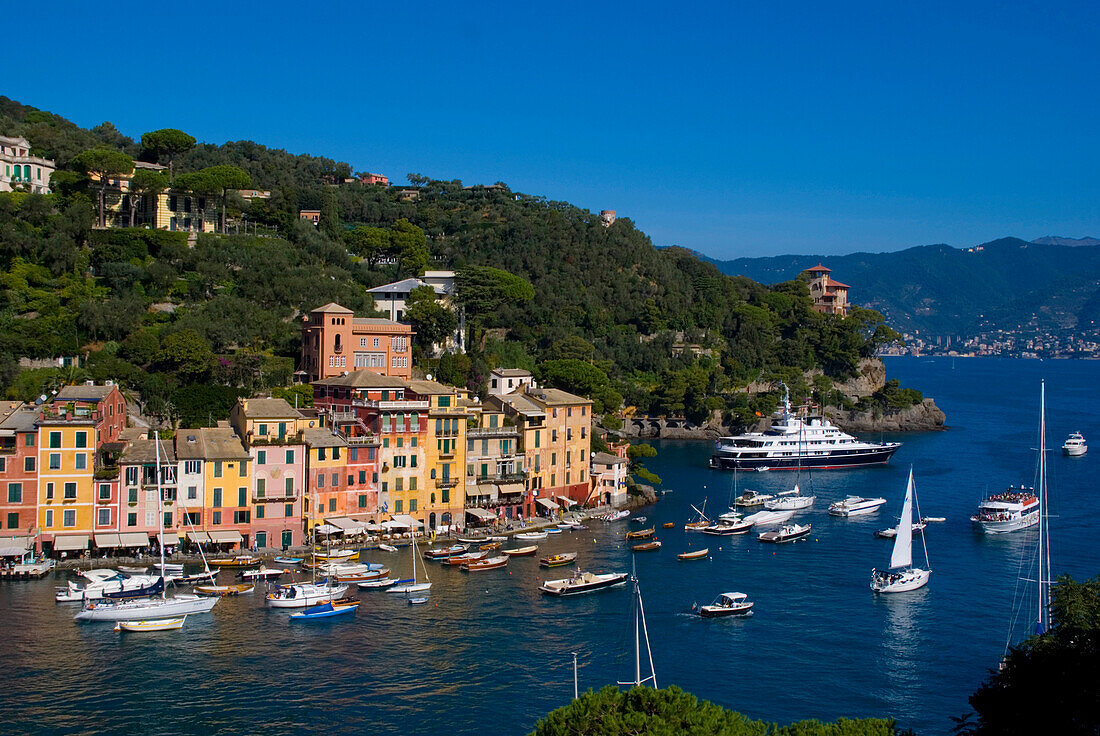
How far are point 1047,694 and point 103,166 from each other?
7434 cm

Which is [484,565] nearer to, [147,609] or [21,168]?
[147,609]

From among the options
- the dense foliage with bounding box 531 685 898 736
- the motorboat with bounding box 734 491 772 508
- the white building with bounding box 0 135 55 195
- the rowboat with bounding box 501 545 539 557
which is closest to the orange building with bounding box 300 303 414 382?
the rowboat with bounding box 501 545 539 557

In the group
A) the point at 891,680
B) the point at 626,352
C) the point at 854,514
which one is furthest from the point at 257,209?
the point at 891,680

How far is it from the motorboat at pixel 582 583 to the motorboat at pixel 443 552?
528cm

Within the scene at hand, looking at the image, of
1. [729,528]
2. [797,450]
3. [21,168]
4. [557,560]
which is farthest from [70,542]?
[797,450]

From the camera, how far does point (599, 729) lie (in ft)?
66.8

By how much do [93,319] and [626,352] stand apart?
182 feet

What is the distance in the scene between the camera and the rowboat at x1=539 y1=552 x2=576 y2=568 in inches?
1811

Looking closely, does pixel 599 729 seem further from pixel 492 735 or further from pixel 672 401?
pixel 672 401

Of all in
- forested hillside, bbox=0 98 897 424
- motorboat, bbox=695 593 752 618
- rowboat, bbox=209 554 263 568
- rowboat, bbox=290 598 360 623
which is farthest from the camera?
forested hillside, bbox=0 98 897 424

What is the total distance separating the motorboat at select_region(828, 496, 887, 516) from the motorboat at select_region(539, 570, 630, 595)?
74.2 ft

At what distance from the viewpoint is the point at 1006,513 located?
58.1 meters

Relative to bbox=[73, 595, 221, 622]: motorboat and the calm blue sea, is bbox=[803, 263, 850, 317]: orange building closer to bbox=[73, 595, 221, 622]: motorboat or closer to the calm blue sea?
the calm blue sea

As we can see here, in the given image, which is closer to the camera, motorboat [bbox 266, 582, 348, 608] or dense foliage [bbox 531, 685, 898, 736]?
dense foliage [bbox 531, 685, 898, 736]
